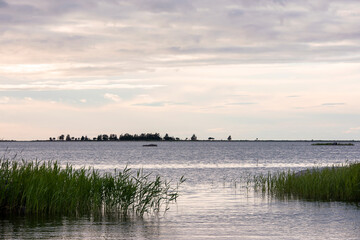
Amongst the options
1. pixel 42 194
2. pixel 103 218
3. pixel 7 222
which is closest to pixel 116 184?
pixel 103 218

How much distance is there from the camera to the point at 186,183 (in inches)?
1941

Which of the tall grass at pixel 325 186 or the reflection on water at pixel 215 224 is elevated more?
the tall grass at pixel 325 186

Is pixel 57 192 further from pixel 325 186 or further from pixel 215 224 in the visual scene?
pixel 325 186

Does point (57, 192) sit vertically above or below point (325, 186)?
above

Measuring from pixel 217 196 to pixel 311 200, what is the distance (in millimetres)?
7787

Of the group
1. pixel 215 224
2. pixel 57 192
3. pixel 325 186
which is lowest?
pixel 215 224

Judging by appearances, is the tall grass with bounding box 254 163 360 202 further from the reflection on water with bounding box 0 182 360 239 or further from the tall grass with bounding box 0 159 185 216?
the tall grass with bounding box 0 159 185 216

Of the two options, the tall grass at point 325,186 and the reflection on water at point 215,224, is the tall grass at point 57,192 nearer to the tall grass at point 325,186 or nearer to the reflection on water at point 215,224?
the reflection on water at point 215,224

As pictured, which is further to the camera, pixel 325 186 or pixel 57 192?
pixel 325 186

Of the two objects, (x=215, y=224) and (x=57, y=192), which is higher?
(x=57, y=192)

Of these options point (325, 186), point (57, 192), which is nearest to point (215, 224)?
point (57, 192)

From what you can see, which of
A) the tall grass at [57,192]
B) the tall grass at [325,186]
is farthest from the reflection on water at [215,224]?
the tall grass at [325,186]

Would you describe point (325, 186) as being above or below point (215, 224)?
above

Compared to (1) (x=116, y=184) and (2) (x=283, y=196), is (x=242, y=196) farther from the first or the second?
(1) (x=116, y=184)
